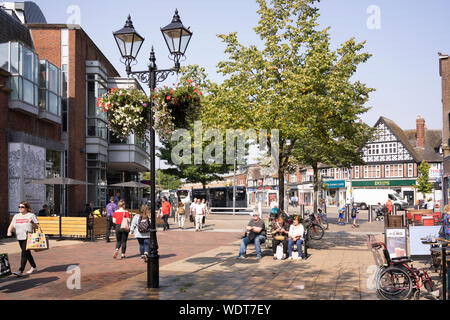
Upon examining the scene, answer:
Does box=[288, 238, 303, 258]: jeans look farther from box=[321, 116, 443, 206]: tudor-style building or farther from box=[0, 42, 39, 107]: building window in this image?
box=[321, 116, 443, 206]: tudor-style building

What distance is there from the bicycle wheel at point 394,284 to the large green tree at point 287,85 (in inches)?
285

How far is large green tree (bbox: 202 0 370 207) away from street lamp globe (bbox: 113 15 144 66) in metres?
6.04

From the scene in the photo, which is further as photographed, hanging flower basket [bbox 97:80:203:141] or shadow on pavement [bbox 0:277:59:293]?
hanging flower basket [bbox 97:80:203:141]

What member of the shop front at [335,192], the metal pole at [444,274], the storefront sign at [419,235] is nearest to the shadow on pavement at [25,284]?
the metal pole at [444,274]

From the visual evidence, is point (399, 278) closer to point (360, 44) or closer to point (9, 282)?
point (9, 282)

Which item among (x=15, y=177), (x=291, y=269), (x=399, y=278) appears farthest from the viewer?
(x=15, y=177)

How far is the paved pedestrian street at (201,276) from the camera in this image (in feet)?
26.1

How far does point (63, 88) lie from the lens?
25953 millimetres

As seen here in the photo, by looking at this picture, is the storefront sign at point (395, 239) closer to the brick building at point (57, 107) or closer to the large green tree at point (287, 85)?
the large green tree at point (287, 85)

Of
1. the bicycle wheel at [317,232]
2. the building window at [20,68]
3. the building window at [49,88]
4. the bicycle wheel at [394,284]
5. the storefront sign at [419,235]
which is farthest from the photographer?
the building window at [49,88]

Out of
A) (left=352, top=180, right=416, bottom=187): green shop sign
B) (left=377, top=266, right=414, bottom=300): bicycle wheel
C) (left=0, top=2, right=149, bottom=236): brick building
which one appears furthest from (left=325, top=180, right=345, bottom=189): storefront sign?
(left=377, top=266, right=414, bottom=300): bicycle wheel

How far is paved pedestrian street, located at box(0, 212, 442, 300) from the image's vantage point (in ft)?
26.1
